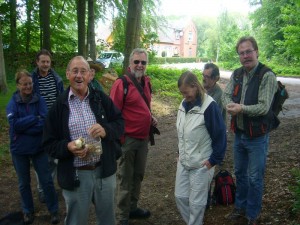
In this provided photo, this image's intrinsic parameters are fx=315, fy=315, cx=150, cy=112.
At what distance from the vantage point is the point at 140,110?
4109 millimetres

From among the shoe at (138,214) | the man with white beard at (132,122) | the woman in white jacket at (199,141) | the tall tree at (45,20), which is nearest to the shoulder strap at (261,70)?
the woman in white jacket at (199,141)

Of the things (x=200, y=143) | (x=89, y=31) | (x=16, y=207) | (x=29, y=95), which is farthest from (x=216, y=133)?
(x=89, y=31)

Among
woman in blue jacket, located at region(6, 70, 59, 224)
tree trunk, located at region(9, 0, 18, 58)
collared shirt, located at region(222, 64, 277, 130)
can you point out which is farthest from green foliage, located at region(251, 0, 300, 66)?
woman in blue jacket, located at region(6, 70, 59, 224)

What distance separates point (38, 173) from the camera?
4.28m

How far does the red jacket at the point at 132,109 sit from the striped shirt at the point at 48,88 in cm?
127

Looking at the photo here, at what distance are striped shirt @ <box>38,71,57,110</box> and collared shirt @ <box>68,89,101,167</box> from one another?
1.97 meters

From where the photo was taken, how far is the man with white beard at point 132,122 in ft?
13.3

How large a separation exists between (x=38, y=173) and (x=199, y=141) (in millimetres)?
2281

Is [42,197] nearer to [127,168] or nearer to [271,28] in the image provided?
[127,168]

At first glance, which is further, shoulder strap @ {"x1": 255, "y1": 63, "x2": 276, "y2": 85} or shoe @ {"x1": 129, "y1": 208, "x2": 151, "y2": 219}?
shoe @ {"x1": 129, "y1": 208, "x2": 151, "y2": 219}

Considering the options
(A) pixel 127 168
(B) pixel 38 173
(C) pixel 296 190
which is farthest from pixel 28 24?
(C) pixel 296 190

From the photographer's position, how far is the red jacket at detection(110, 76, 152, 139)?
158 inches

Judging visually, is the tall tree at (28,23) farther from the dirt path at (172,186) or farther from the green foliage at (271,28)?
the green foliage at (271,28)

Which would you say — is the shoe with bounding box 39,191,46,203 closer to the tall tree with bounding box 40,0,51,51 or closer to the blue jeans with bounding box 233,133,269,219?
the blue jeans with bounding box 233,133,269,219
